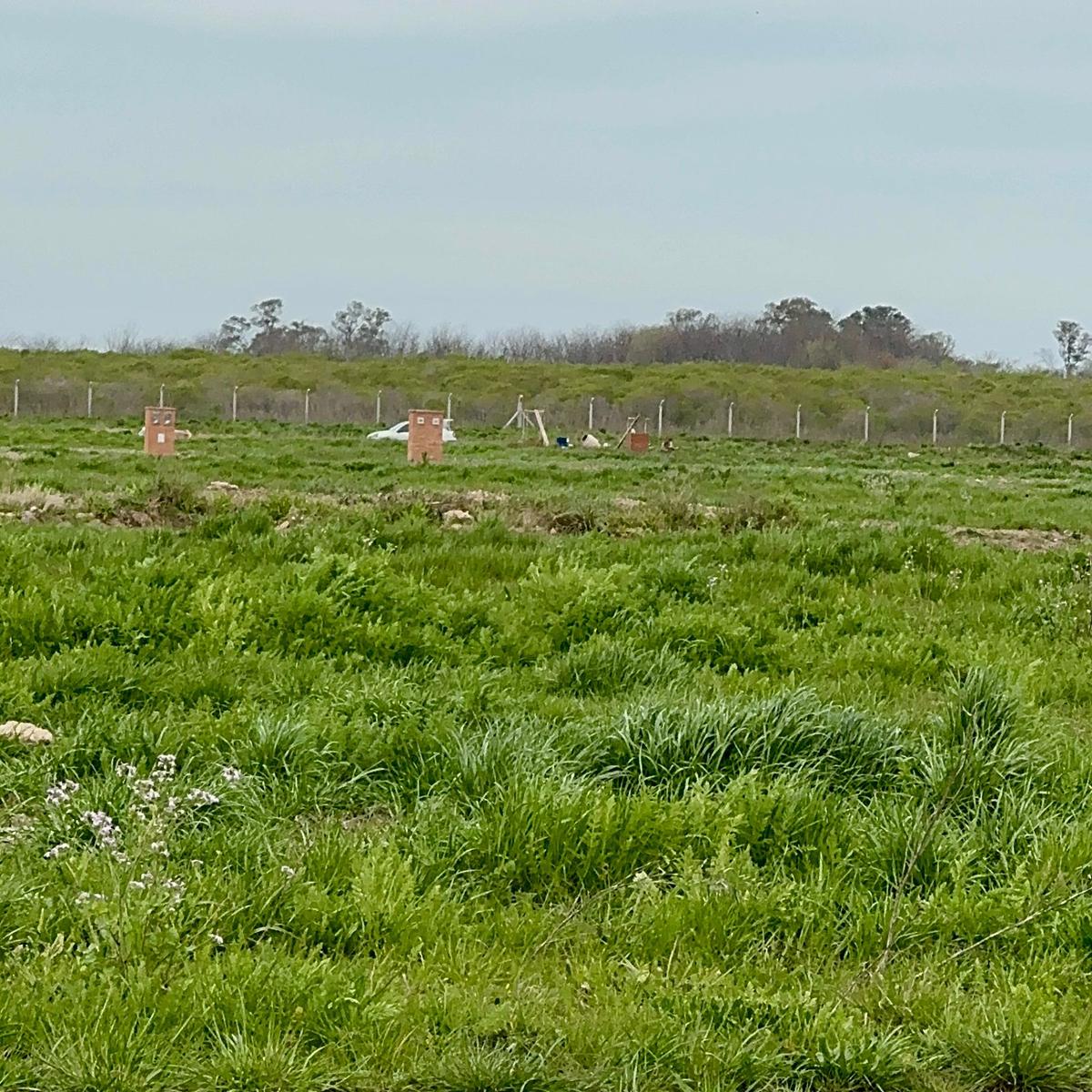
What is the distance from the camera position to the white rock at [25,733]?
4.75m

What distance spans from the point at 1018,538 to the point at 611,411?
43.5 m

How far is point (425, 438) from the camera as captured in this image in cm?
2209

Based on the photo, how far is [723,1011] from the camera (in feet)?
9.85

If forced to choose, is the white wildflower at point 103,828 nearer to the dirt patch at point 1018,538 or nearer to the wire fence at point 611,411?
the dirt patch at point 1018,538

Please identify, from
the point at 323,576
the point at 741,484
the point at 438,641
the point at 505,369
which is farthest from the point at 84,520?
the point at 505,369

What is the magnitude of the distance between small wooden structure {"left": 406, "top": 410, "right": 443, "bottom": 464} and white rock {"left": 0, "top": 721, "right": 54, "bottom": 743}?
55.9 ft

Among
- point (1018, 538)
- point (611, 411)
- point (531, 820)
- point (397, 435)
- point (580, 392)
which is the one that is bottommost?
point (531, 820)

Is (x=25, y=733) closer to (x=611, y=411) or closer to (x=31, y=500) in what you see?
(x=31, y=500)

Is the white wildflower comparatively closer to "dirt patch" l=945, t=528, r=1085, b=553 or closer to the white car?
"dirt patch" l=945, t=528, r=1085, b=553

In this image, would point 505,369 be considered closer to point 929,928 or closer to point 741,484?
point 741,484

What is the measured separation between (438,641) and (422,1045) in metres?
3.86

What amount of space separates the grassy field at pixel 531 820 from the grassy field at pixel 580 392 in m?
42.9

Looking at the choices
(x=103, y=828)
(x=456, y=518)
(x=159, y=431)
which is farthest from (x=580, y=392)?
(x=103, y=828)

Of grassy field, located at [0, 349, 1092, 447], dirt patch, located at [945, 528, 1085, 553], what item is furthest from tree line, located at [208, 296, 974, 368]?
dirt patch, located at [945, 528, 1085, 553]
